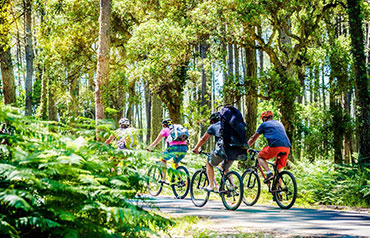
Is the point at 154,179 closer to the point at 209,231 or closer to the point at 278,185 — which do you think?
the point at 209,231

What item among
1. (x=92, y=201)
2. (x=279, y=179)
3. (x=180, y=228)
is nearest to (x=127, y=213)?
(x=92, y=201)

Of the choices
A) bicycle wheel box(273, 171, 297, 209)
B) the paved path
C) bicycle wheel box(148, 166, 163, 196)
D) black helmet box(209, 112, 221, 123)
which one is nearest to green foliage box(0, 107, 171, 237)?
bicycle wheel box(148, 166, 163, 196)

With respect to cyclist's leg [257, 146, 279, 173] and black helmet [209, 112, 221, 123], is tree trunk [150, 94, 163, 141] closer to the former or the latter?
black helmet [209, 112, 221, 123]

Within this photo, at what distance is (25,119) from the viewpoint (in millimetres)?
4836

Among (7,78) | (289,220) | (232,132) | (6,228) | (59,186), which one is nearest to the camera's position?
(6,228)

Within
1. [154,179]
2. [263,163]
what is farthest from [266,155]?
[154,179]

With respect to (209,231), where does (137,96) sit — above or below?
above

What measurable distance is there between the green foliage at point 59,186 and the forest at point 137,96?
0.02m

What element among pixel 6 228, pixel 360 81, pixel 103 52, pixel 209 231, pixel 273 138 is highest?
pixel 103 52

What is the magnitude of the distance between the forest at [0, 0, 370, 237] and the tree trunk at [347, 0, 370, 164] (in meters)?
0.03

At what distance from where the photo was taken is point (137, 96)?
2252 cm

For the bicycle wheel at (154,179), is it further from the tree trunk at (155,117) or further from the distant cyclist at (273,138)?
the tree trunk at (155,117)

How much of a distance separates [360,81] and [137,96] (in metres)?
11.4

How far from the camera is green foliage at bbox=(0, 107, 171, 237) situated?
3951mm
